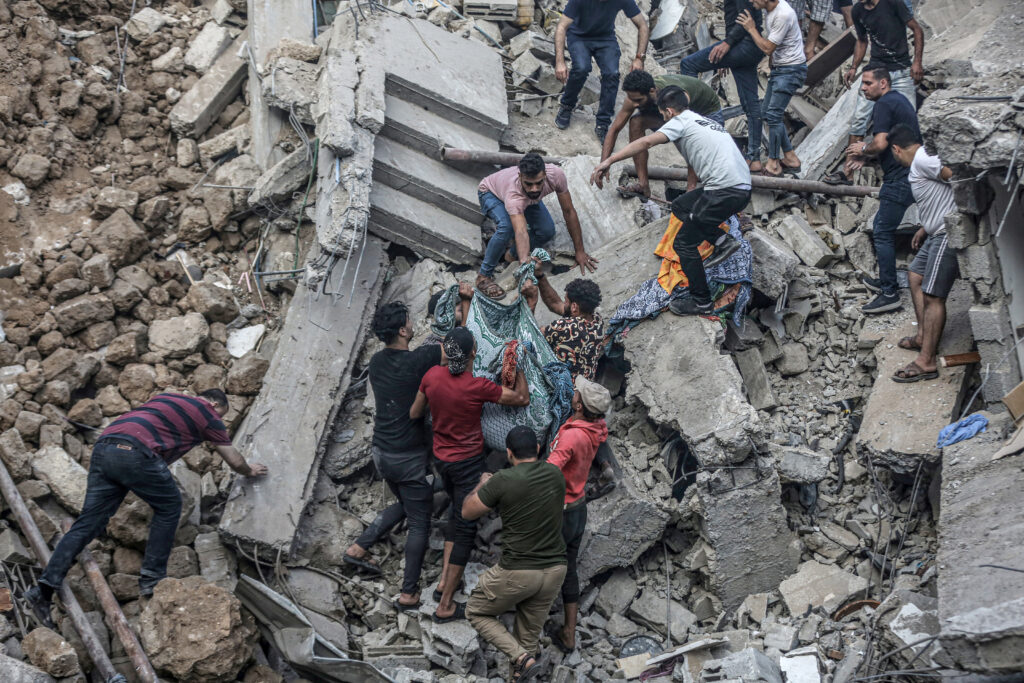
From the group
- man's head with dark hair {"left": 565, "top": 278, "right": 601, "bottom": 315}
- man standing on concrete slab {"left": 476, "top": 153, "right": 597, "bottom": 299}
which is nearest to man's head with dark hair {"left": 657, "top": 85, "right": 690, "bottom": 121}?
man standing on concrete slab {"left": 476, "top": 153, "right": 597, "bottom": 299}

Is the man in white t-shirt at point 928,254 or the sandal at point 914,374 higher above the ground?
the man in white t-shirt at point 928,254

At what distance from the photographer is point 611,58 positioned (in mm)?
8773

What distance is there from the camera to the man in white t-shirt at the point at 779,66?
8.45 metres

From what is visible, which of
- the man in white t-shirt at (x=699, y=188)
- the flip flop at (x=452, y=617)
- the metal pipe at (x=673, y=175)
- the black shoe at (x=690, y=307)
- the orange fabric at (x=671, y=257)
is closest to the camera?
the flip flop at (x=452, y=617)

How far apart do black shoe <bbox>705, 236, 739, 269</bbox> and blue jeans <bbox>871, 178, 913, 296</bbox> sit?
1380 millimetres

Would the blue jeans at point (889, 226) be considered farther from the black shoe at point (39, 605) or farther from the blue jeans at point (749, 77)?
the black shoe at point (39, 605)

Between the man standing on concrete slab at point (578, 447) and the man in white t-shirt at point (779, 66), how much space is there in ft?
13.4

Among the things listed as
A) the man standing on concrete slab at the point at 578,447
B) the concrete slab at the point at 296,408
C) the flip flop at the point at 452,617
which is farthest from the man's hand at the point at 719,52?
the flip flop at the point at 452,617

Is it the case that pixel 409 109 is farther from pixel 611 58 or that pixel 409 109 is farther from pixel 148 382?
pixel 148 382

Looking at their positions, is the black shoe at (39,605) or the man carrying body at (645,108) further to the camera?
the man carrying body at (645,108)

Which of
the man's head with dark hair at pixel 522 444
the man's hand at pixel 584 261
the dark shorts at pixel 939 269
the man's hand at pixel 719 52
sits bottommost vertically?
the man's hand at pixel 584 261

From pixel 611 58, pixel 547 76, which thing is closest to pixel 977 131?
pixel 611 58

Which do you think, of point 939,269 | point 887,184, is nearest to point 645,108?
point 887,184

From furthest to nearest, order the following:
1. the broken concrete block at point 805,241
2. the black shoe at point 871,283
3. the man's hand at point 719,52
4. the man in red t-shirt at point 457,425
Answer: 1. the man's hand at point 719,52
2. the broken concrete block at point 805,241
3. the black shoe at point 871,283
4. the man in red t-shirt at point 457,425
